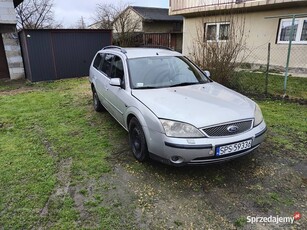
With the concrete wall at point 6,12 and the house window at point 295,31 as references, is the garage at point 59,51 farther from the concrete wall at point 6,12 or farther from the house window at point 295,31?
the house window at point 295,31

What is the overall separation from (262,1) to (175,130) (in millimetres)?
8873

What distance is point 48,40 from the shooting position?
A: 10328 millimetres

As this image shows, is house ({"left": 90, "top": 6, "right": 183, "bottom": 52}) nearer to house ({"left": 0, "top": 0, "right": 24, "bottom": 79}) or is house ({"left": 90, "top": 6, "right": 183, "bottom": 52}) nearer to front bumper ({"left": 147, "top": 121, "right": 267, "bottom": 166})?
house ({"left": 0, "top": 0, "right": 24, "bottom": 79})

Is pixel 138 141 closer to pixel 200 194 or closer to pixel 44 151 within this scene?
pixel 200 194

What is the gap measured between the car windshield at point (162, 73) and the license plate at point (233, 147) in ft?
4.80

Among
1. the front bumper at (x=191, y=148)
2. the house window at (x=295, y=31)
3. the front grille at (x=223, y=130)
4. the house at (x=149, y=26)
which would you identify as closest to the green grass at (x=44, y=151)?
the front bumper at (x=191, y=148)

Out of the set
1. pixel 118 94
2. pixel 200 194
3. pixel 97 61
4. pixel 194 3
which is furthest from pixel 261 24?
pixel 200 194

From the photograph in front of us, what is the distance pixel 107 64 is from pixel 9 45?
8.24 meters

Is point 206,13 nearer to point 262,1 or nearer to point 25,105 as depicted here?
point 262,1

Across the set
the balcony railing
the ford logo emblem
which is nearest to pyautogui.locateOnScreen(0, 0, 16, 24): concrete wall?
the balcony railing

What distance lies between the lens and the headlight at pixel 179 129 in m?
2.86

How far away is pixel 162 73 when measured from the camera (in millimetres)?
4105

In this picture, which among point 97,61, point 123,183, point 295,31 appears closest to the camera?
point 123,183

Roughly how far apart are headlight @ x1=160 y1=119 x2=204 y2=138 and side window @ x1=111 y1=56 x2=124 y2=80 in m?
1.54
